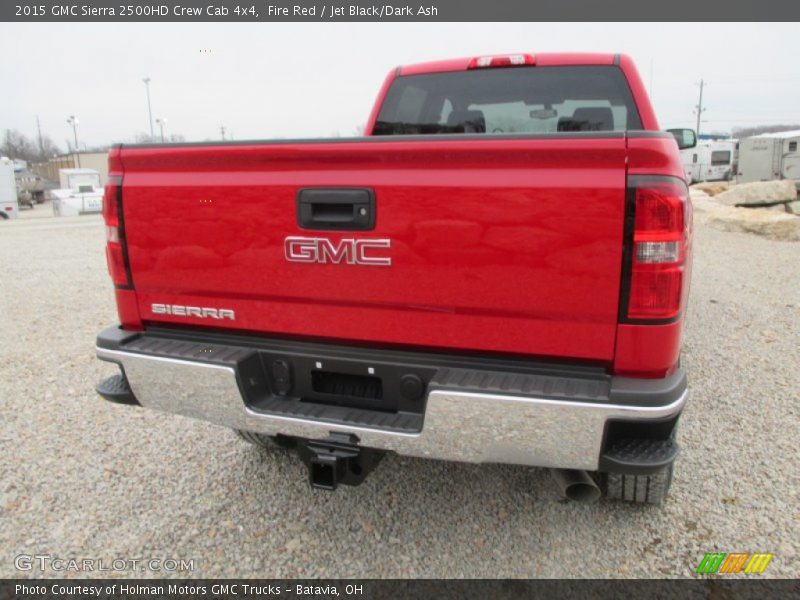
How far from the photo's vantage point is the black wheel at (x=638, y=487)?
2.70 meters

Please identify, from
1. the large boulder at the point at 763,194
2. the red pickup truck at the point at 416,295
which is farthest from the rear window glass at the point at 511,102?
the large boulder at the point at 763,194

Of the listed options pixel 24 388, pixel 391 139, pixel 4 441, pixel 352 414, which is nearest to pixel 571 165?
pixel 391 139

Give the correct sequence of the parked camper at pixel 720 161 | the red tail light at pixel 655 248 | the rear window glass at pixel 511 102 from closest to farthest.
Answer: the red tail light at pixel 655 248 → the rear window glass at pixel 511 102 → the parked camper at pixel 720 161

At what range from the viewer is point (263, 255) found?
234 centimetres

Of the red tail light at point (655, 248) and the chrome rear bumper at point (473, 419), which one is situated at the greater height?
the red tail light at point (655, 248)

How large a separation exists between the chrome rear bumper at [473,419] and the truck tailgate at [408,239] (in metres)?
0.21

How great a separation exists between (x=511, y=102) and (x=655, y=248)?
2.33m

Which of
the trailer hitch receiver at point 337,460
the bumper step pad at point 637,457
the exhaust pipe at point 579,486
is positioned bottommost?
the exhaust pipe at point 579,486

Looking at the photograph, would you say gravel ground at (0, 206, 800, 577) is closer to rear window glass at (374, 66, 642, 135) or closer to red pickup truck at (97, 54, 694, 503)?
red pickup truck at (97, 54, 694, 503)

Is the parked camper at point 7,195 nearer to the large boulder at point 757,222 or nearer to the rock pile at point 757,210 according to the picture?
the rock pile at point 757,210

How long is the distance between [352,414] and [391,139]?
107 centimetres

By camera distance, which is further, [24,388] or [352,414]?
[24,388]

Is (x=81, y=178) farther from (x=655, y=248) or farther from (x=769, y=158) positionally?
(x=655, y=248)

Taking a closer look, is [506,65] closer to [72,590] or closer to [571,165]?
[571,165]
